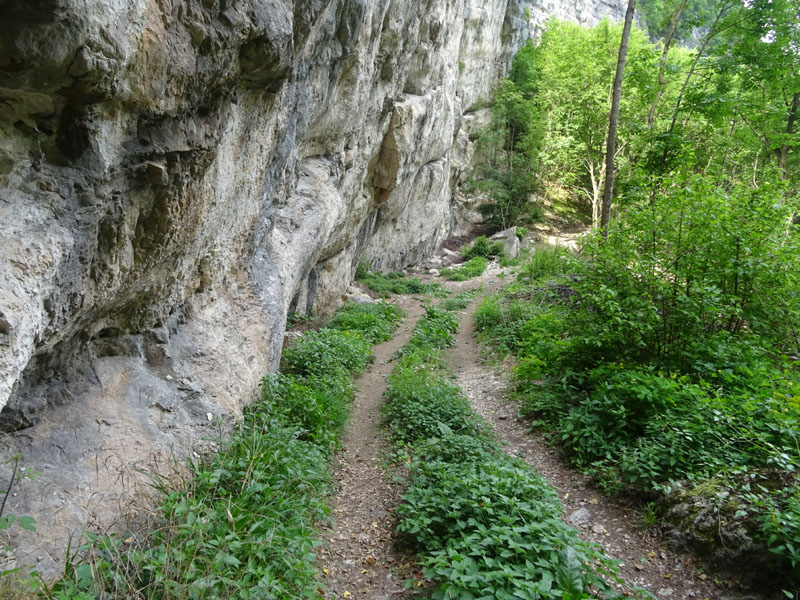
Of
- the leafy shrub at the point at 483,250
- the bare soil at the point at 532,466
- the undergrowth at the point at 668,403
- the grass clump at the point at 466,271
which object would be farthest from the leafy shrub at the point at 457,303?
the leafy shrub at the point at 483,250

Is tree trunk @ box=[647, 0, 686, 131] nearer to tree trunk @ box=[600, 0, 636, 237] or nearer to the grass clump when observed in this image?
tree trunk @ box=[600, 0, 636, 237]

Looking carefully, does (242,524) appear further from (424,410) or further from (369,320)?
(369,320)

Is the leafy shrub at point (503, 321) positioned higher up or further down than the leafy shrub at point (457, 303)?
higher up

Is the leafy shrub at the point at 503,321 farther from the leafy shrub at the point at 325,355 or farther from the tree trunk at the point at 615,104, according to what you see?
the leafy shrub at the point at 325,355

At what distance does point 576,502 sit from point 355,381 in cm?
464

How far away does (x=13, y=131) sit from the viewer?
319cm

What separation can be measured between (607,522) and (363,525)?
2.56m

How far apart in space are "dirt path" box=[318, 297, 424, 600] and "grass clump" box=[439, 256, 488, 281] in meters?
15.3

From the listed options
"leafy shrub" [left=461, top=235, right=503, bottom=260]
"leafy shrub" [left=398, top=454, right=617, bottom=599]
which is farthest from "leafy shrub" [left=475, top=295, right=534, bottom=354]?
"leafy shrub" [left=461, top=235, right=503, bottom=260]

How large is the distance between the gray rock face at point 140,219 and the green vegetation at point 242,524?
37cm

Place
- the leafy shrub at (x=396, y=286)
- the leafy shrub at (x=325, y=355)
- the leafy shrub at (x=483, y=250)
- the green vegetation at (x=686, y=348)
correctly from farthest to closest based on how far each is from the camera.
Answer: the leafy shrub at (x=483, y=250) → the leafy shrub at (x=396, y=286) → the leafy shrub at (x=325, y=355) → the green vegetation at (x=686, y=348)

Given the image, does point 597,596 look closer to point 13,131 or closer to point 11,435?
point 11,435

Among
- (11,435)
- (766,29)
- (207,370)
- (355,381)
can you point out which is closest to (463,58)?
(766,29)

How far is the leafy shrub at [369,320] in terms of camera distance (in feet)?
39.8
